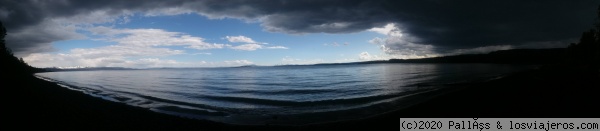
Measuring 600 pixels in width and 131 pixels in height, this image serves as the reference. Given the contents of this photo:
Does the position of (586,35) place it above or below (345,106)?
above

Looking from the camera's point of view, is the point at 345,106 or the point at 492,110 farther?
the point at 345,106

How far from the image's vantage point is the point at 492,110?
54.2 feet

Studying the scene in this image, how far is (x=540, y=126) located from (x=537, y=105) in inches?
214

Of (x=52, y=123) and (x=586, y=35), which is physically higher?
(x=586, y=35)

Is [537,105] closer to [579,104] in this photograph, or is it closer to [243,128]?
[579,104]

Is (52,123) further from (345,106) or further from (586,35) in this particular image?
(586,35)

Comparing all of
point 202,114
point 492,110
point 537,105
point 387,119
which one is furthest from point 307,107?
point 537,105

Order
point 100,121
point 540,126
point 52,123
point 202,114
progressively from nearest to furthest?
1. point 540,126
2. point 52,123
3. point 100,121
4. point 202,114

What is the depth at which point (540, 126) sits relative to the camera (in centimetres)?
1245

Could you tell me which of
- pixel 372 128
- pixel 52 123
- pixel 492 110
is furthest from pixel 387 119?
pixel 52 123

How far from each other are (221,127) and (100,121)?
658 centimetres

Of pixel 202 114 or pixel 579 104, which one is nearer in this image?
pixel 579 104

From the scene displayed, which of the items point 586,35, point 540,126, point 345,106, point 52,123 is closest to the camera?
point 540,126

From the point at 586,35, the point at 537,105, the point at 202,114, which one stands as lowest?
the point at 202,114
